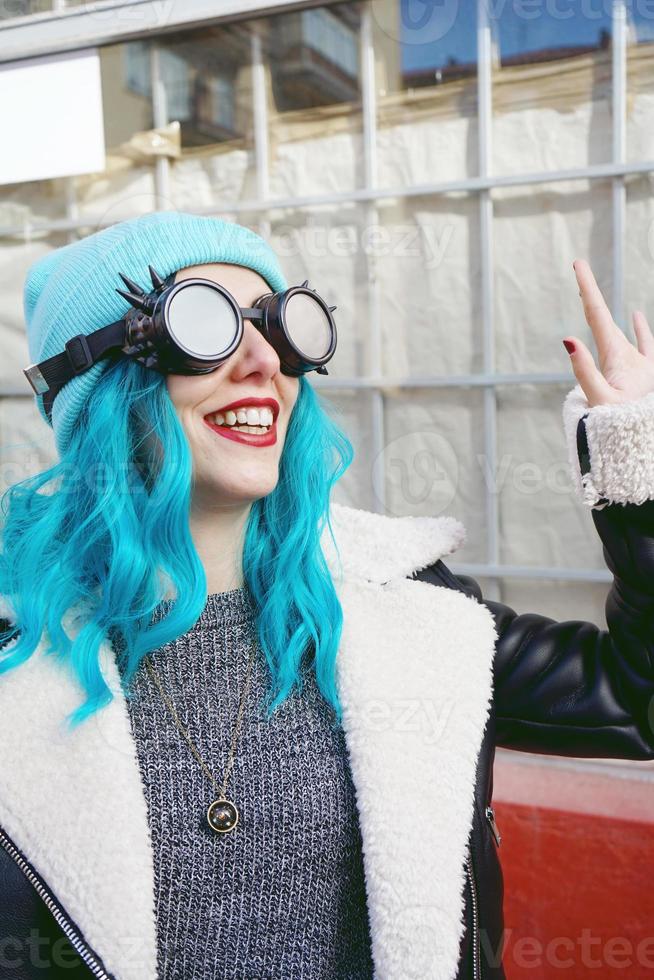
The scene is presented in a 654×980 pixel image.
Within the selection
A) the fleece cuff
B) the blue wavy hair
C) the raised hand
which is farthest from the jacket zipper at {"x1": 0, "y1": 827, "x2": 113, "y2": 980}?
the raised hand

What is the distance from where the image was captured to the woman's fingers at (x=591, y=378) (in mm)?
1365

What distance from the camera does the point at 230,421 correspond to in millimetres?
1389

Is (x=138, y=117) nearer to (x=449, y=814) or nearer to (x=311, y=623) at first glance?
(x=311, y=623)

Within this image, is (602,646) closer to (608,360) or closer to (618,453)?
(618,453)

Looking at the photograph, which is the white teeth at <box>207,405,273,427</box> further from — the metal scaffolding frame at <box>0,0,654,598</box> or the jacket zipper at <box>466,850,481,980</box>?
the metal scaffolding frame at <box>0,0,654,598</box>

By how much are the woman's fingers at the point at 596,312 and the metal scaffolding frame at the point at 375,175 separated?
4.87 ft

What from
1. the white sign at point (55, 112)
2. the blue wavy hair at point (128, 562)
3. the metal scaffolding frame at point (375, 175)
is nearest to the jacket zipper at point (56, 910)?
the blue wavy hair at point (128, 562)

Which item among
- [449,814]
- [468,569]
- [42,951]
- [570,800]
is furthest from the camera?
[468,569]

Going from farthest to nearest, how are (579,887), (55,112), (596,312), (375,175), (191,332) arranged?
(55,112) < (375,175) < (579,887) < (596,312) < (191,332)

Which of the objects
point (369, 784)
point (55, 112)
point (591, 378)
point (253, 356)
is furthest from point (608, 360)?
point (55, 112)

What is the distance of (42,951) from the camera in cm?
121

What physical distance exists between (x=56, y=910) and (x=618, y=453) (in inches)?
40.3

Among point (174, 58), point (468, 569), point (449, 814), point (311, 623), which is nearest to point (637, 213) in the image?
point (468, 569)

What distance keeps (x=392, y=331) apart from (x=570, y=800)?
1663 mm
